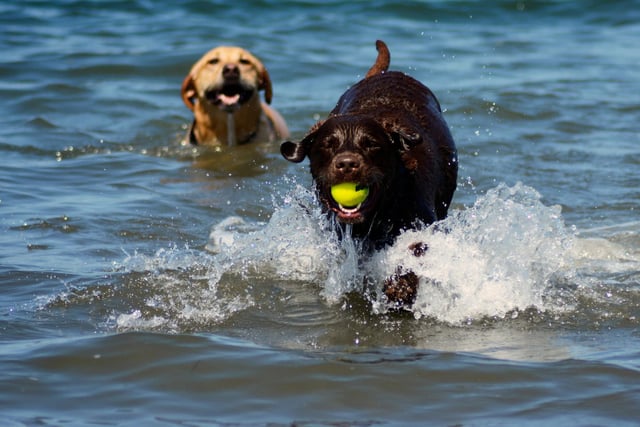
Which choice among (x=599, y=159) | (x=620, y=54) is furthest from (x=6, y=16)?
(x=599, y=159)

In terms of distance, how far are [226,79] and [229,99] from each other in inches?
8.0

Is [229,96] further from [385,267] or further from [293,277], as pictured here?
[385,267]

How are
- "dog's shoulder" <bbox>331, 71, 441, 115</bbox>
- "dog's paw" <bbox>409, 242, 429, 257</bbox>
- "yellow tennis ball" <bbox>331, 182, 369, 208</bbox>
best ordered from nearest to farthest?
1. "yellow tennis ball" <bbox>331, 182, 369, 208</bbox>
2. "dog's paw" <bbox>409, 242, 429, 257</bbox>
3. "dog's shoulder" <bbox>331, 71, 441, 115</bbox>

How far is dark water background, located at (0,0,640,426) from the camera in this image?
472 centimetres

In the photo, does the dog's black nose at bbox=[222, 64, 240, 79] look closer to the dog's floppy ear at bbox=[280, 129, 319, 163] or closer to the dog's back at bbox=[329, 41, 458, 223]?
the dog's back at bbox=[329, 41, 458, 223]

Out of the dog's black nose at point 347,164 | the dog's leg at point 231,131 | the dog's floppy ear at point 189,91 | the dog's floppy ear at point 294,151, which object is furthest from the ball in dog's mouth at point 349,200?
the dog's floppy ear at point 189,91

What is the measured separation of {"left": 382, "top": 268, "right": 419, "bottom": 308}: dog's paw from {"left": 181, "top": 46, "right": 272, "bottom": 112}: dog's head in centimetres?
527

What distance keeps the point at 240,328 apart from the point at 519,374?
1501 mm

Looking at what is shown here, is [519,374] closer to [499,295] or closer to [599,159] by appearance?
[499,295]

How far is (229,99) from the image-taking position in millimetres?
10984

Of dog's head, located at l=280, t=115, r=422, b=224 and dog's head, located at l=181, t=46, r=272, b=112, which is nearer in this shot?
dog's head, located at l=280, t=115, r=422, b=224

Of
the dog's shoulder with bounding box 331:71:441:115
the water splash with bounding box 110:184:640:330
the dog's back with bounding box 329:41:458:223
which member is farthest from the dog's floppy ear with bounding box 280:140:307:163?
the dog's shoulder with bounding box 331:71:441:115

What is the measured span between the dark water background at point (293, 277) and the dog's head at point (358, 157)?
0.44m

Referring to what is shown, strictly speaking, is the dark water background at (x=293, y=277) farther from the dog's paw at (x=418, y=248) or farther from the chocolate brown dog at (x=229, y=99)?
the chocolate brown dog at (x=229, y=99)
